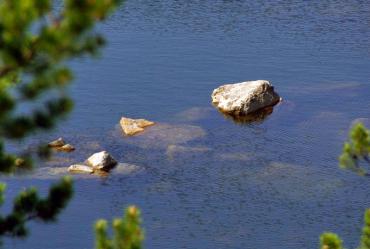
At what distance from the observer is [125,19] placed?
79812 mm

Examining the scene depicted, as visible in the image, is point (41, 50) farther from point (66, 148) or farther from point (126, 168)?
point (66, 148)

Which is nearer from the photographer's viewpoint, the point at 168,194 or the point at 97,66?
the point at 168,194

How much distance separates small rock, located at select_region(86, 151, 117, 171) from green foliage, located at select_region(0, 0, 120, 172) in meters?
35.8

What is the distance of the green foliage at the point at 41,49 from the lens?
1331 cm

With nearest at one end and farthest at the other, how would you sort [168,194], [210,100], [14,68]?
1. [14,68]
2. [168,194]
3. [210,100]

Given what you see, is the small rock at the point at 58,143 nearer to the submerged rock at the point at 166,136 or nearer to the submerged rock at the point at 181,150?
the submerged rock at the point at 166,136

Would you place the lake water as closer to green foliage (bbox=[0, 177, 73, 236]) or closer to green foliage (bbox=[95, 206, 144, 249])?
green foliage (bbox=[0, 177, 73, 236])

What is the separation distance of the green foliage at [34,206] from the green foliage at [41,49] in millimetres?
1894

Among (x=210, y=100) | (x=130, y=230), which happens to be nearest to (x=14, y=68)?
(x=130, y=230)

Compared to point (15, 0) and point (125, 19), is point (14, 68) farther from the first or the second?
point (125, 19)

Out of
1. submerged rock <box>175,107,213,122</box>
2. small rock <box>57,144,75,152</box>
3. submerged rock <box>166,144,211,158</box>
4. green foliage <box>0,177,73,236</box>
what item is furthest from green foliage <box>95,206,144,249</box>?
submerged rock <box>175,107,213,122</box>

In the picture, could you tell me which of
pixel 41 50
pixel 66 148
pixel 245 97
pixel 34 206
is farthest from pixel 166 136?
pixel 41 50

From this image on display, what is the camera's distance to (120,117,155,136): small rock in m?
57.2

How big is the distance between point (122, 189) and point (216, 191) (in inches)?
220
